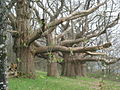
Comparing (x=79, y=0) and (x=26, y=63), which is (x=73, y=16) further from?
(x=79, y=0)

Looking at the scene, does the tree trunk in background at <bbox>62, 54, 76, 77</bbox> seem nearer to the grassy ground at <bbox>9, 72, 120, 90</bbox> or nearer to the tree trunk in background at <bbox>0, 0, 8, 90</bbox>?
the grassy ground at <bbox>9, 72, 120, 90</bbox>

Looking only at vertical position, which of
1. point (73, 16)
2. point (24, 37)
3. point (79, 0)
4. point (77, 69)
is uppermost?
point (79, 0)

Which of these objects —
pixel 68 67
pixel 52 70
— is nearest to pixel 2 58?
pixel 52 70

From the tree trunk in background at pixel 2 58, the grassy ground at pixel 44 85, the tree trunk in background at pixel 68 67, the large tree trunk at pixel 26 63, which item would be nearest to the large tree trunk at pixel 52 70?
the tree trunk in background at pixel 68 67

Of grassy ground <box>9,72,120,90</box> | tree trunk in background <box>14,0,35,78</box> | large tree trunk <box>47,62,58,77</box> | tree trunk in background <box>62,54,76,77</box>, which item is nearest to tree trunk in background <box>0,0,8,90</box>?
grassy ground <box>9,72,120,90</box>

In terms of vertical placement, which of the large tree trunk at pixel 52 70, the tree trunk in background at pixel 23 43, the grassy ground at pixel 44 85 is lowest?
the grassy ground at pixel 44 85

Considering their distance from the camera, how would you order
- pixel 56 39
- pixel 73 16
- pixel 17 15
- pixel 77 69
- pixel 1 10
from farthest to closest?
pixel 77 69, pixel 56 39, pixel 17 15, pixel 73 16, pixel 1 10

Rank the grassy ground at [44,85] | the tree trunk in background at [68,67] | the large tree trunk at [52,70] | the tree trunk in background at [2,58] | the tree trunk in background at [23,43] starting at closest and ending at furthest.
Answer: the tree trunk in background at [2,58]
the grassy ground at [44,85]
the tree trunk in background at [23,43]
the large tree trunk at [52,70]
the tree trunk in background at [68,67]

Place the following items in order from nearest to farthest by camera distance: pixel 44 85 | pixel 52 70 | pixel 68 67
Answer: pixel 44 85, pixel 52 70, pixel 68 67

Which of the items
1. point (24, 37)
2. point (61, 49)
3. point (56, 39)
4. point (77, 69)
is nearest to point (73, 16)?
point (61, 49)

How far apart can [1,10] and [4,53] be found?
2.36 ft

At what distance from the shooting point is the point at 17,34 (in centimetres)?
1689

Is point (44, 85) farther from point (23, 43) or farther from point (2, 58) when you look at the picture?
point (2, 58)

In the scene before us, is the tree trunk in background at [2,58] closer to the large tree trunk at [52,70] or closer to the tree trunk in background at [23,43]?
the tree trunk in background at [23,43]
